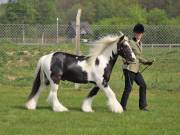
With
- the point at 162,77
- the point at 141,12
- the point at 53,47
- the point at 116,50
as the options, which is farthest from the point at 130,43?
the point at 141,12

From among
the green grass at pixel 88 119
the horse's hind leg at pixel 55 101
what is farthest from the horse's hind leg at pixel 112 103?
the horse's hind leg at pixel 55 101

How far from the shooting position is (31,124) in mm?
10617

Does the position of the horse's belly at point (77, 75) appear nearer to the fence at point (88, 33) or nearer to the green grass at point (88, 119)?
the green grass at point (88, 119)

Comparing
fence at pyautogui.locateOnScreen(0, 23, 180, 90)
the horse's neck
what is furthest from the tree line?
the horse's neck

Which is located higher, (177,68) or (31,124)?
(31,124)

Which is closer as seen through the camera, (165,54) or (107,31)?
(107,31)

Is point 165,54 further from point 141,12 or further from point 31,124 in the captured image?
point 141,12

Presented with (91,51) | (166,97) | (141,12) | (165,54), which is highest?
(91,51)

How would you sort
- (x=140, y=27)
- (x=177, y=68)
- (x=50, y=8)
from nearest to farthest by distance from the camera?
(x=140, y=27)
(x=177, y=68)
(x=50, y=8)

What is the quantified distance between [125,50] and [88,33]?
43.7 ft

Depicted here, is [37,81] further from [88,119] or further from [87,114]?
[88,119]

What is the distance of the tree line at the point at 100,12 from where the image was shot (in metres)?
50.5

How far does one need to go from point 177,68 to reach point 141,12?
48743 mm

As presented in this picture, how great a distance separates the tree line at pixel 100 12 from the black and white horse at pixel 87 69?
29322 millimetres
